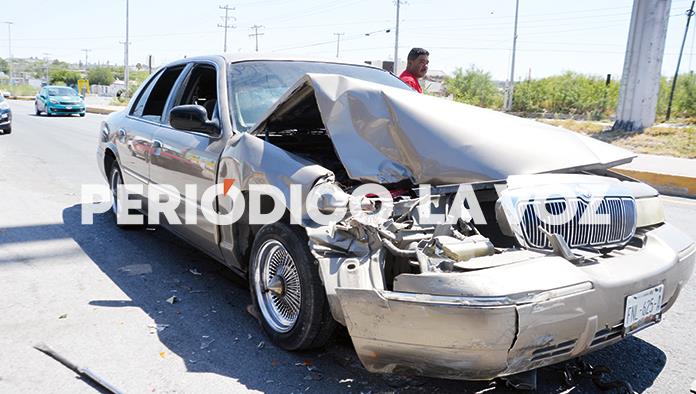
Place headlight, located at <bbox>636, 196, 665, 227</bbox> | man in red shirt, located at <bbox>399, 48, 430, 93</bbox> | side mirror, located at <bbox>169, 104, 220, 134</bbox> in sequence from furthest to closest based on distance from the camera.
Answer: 1. man in red shirt, located at <bbox>399, 48, 430, 93</bbox>
2. side mirror, located at <bbox>169, 104, 220, 134</bbox>
3. headlight, located at <bbox>636, 196, 665, 227</bbox>

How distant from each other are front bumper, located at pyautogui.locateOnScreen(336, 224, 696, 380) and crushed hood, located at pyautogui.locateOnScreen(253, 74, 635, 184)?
67 centimetres

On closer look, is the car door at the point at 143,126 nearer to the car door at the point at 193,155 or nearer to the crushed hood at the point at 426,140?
the car door at the point at 193,155

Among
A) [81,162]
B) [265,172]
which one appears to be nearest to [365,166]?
[265,172]

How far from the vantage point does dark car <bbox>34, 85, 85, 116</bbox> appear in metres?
26.6

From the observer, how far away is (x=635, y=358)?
330 cm

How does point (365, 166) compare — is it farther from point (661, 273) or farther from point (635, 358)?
point (635, 358)

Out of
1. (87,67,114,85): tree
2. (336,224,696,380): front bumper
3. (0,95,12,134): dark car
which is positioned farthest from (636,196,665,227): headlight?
(87,67,114,85): tree

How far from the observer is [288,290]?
329 cm

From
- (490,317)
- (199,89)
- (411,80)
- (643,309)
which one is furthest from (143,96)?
(643,309)

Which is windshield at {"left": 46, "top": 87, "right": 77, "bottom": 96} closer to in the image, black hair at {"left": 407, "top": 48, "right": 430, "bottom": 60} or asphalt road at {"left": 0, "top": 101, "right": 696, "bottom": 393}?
asphalt road at {"left": 0, "top": 101, "right": 696, "bottom": 393}

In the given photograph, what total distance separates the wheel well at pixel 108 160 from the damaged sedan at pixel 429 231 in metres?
2.46

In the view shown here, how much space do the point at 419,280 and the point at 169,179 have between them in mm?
2754

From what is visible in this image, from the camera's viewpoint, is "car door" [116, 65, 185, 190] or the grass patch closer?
"car door" [116, 65, 185, 190]

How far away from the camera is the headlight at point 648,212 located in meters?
3.20
